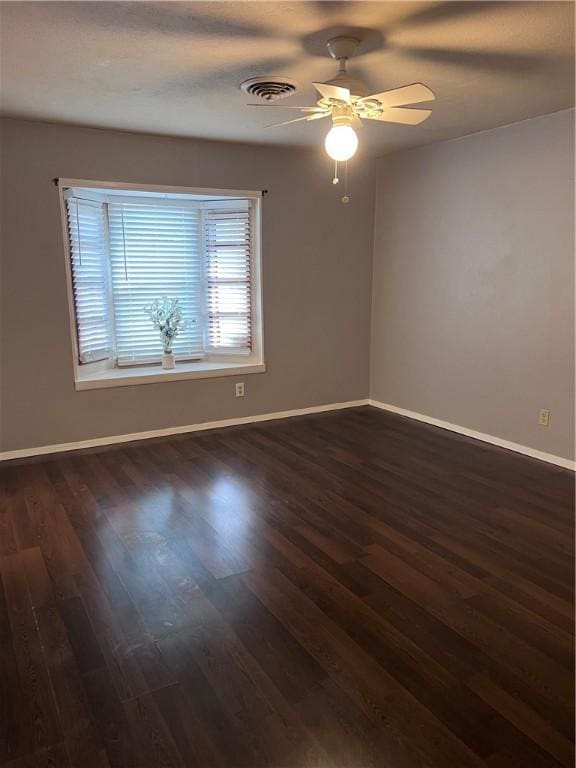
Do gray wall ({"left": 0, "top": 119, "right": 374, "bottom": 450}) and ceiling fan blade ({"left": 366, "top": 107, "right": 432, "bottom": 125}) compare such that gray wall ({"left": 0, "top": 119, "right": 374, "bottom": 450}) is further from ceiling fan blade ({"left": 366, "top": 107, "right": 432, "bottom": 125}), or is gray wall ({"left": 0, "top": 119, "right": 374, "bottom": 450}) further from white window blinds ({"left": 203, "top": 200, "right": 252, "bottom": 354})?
ceiling fan blade ({"left": 366, "top": 107, "right": 432, "bottom": 125})

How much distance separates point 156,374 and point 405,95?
3.05 m

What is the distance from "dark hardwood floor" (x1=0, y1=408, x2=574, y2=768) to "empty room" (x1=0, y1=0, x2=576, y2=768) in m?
0.01

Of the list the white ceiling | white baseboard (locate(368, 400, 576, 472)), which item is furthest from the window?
white baseboard (locate(368, 400, 576, 472))

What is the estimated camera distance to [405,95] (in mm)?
2332

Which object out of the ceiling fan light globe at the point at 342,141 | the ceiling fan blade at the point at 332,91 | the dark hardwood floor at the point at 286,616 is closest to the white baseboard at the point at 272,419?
the dark hardwood floor at the point at 286,616

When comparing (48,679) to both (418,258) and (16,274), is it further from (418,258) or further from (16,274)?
(418,258)

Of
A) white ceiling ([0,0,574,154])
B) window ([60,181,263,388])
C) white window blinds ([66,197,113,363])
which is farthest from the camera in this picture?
window ([60,181,263,388])

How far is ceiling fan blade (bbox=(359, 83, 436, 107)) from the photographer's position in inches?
88.2

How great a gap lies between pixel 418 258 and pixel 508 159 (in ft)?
3.74

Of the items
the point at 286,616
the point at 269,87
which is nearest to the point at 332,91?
the point at 269,87

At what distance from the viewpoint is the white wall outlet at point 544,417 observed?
398 centimetres

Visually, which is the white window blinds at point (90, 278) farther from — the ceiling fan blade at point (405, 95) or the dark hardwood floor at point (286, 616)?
the ceiling fan blade at point (405, 95)

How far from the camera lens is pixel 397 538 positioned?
290cm

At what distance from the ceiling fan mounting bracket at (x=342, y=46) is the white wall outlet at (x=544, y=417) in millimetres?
2782
